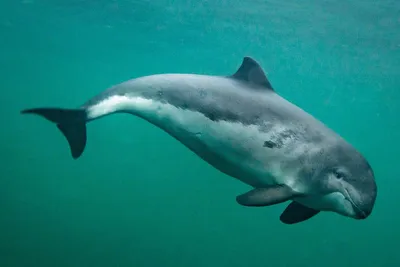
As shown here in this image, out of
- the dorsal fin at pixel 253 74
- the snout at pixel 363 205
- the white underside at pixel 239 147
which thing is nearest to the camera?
the snout at pixel 363 205

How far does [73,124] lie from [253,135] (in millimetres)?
2784

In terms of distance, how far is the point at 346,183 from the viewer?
434 centimetres

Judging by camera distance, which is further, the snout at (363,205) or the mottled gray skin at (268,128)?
the mottled gray skin at (268,128)

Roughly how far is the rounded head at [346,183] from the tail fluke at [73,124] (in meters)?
3.50

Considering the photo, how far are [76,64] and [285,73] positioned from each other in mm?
27486

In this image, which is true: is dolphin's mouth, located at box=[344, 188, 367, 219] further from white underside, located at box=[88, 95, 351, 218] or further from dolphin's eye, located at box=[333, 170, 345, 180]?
dolphin's eye, located at box=[333, 170, 345, 180]

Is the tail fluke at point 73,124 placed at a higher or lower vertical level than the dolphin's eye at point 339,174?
lower

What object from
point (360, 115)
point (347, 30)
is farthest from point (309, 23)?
point (360, 115)

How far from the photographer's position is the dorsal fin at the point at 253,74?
5.50m

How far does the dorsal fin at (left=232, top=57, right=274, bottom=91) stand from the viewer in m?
5.50

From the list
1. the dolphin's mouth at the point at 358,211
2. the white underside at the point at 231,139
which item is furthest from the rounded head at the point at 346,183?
→ the white underside at the point at 231,139

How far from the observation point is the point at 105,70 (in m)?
52.0

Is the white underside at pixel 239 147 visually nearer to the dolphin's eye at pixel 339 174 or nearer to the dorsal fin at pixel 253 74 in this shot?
the dolphin's eye at pixel 339 174

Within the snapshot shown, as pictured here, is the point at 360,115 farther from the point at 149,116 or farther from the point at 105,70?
the point at 149,116
